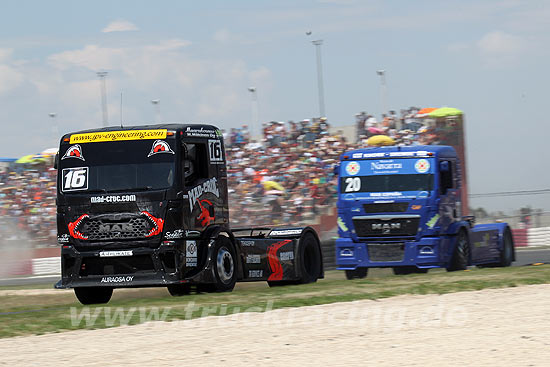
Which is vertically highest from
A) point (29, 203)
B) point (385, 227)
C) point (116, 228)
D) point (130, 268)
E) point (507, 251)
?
point (29, 203)

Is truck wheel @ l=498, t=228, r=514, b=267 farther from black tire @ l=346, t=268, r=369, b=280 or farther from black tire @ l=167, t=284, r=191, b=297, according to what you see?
black tire @ l=167, t=284, r=191, b=297

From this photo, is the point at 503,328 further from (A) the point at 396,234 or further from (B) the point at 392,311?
(A) the point at 396,234

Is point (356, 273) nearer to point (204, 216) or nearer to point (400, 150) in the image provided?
point (400, 150)

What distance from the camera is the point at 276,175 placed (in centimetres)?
2906

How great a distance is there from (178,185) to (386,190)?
5.09 metres

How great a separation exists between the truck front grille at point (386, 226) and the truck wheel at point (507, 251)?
3244 mm

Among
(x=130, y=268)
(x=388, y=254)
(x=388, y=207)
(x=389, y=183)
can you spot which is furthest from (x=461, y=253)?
(x=130, y=268)

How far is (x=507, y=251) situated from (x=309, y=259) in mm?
5226

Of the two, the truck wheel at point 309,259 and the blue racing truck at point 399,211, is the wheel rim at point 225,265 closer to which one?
the truck wheel at point 309,259

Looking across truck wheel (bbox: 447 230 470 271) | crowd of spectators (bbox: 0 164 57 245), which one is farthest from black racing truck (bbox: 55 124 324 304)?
crowd of spectators (bbox: 0 164 57 245)

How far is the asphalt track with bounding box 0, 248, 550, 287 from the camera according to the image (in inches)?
827

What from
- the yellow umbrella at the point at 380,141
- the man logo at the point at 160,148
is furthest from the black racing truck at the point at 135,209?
the yellow umbrella at the point at 380,141

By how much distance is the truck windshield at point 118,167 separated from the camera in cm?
1288

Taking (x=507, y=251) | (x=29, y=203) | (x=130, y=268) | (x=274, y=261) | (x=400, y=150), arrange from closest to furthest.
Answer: (x=130, y=268)
(x=274, y=261)
(x=400, y=150)
(x=507, y=251)
(x=29, y=203)
